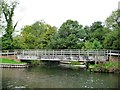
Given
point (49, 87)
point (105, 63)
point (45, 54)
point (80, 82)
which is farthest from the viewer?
point (45, 54)

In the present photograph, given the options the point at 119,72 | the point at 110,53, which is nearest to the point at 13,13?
the point at 110,53

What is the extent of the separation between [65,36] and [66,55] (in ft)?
38.5

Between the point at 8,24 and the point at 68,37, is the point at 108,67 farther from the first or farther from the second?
the point at 8,24

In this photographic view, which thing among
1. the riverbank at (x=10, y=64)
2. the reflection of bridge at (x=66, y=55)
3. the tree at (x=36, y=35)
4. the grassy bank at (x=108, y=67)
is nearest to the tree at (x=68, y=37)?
the tree at (x=36, y=35)

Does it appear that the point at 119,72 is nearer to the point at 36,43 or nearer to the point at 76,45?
the point at 76,45

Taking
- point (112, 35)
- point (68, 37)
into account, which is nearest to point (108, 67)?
point (112, 35)

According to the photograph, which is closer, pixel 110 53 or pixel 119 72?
pixel 119 72

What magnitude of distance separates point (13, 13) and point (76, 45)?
11.2 m

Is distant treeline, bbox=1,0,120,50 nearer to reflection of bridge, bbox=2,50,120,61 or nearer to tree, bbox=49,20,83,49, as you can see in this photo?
tree, bbox=49,20,83,49

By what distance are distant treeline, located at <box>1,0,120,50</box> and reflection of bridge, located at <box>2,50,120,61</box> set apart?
5.04 metres

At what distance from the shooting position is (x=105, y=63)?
3462cm

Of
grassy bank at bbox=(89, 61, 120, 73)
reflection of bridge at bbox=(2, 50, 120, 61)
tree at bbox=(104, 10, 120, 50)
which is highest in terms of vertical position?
tree at bbox=(104, 10, 120, 50)

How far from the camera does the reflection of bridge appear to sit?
1467 inches

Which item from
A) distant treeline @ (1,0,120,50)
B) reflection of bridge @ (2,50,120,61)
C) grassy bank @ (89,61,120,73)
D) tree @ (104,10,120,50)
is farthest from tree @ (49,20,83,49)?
grassy bank @ (89,61,120,73)
